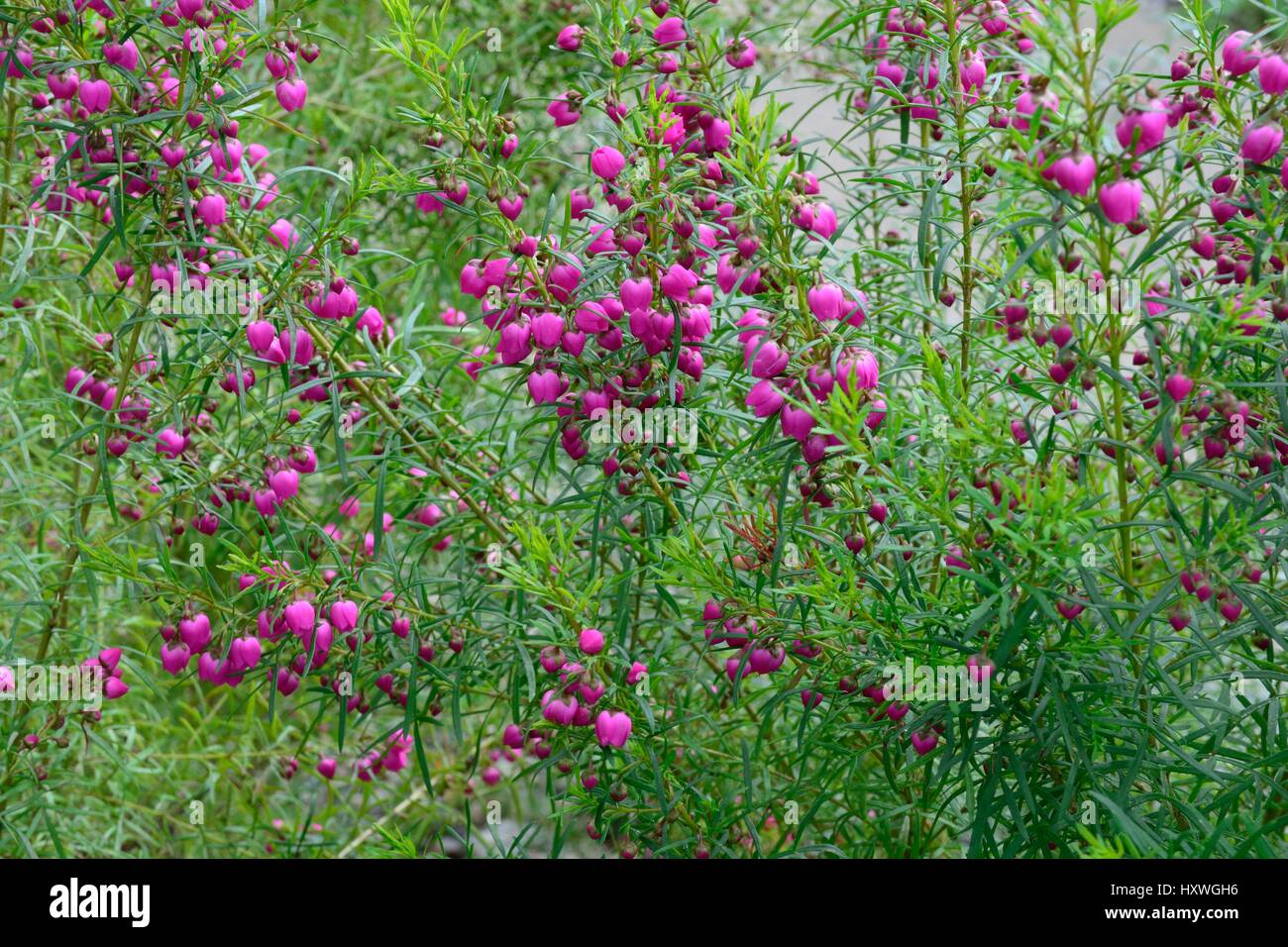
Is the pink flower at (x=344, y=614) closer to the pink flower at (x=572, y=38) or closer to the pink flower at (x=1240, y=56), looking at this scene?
the pink flower at (x=572, y=38)

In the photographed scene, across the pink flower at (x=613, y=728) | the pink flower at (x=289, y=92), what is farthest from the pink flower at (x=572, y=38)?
the pink flower at (x=613, y=728)

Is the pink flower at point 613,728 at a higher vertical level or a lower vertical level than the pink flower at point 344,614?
lower

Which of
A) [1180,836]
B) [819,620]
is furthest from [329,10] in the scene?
[1180,836]

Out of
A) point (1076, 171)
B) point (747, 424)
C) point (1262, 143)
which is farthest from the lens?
point (747, 424)

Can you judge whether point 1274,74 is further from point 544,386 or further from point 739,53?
point 544,386

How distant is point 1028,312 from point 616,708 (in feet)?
2.06

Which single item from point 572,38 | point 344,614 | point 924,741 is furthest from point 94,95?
point 924,741

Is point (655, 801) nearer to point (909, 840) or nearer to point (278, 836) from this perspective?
point (909, 840)

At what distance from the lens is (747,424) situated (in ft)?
5.48

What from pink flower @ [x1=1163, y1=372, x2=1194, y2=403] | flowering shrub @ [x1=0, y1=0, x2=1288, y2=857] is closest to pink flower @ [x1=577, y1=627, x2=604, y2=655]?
flowering shrub @ [x1=0, y1=0, x2=1288, y2=857]

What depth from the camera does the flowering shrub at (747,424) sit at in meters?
1.31

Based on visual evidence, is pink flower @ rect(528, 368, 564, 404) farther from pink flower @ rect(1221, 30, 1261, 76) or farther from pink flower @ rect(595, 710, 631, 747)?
pink flower @ rect(1221, 30, 1261, 76)

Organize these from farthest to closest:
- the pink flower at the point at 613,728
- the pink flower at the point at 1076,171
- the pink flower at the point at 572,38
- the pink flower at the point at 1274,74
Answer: the pink flower at the point at 572,38 < the pink flower at the point at 613,728 < the pink flower at the point at 1274,74 < the pink flower at the point at 1076,171

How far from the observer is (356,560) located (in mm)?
1691
